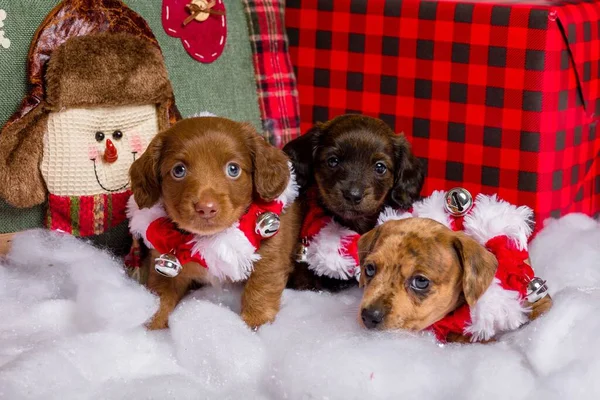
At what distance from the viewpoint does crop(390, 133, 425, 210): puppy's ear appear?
2.62 meters

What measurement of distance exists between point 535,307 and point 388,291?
0.56m

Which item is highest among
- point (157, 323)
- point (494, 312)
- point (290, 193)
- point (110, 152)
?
point (110, 152)

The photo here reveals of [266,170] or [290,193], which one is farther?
[290,193]

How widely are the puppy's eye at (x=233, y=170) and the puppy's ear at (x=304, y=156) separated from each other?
16.2 inches

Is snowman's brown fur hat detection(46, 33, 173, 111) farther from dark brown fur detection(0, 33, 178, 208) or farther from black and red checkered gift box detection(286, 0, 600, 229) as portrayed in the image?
black and red checkered gift box detection(286, 0, 600, 229)

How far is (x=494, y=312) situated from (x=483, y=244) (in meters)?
0.26

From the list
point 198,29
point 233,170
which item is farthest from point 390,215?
point 198,29

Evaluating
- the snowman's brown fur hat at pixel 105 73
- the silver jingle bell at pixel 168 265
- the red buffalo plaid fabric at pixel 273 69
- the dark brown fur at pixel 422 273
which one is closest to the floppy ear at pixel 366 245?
the dark brown fur at pixel 422 273

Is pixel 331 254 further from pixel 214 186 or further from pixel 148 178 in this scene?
pixel 148 178

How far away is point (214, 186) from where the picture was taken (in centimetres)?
221

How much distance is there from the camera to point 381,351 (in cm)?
204

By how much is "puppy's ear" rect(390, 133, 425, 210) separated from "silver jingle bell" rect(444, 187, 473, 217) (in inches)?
6.2

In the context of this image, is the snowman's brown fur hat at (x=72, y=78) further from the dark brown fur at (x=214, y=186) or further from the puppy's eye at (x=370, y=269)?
the puppy's eye at (x=370, y=269)

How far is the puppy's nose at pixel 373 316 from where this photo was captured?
6.88 ft
